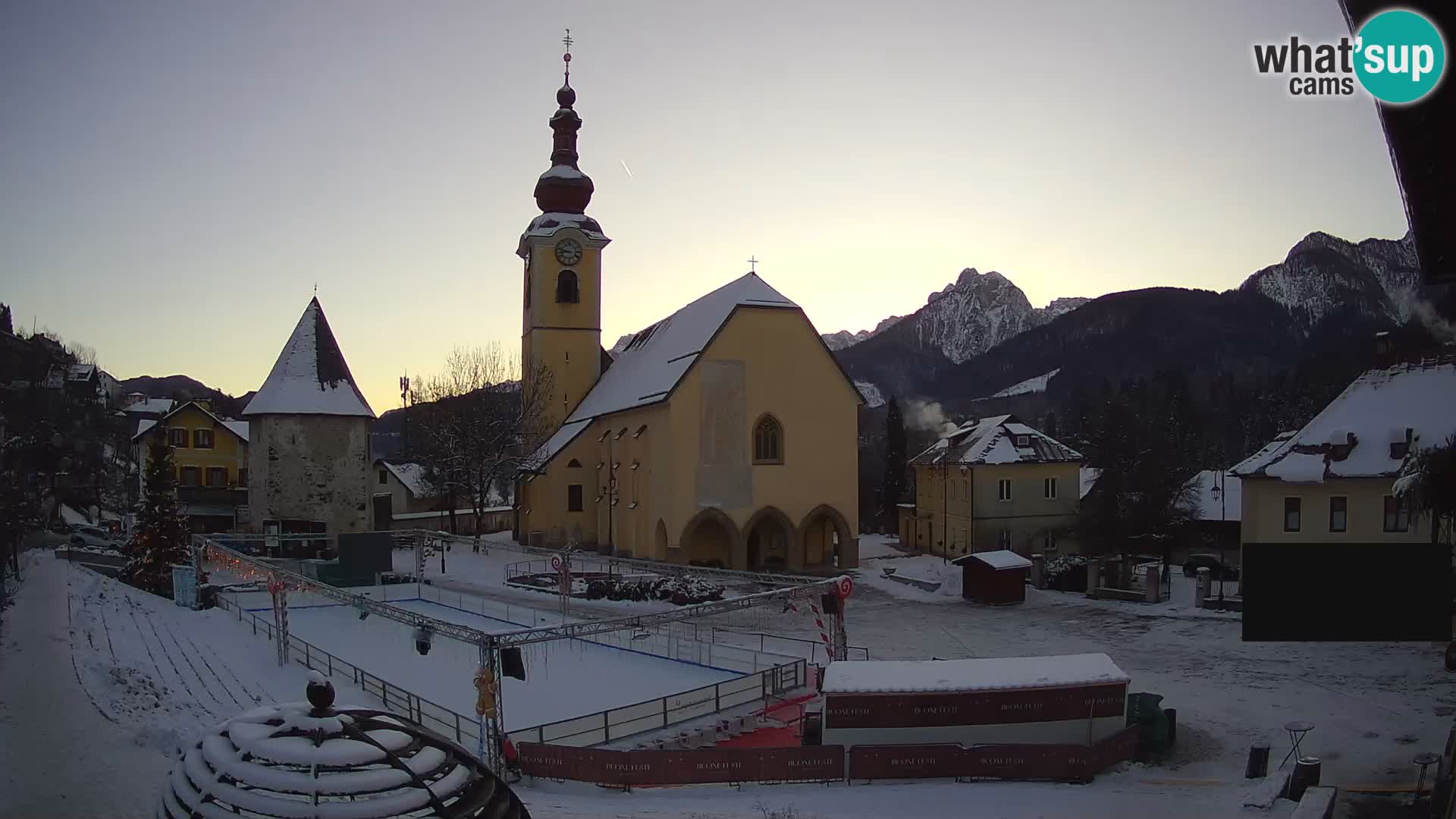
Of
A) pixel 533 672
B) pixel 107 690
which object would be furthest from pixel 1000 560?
pixel 107 690

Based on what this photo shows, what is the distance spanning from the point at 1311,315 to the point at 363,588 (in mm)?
122888

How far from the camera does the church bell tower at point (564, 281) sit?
2010 inches

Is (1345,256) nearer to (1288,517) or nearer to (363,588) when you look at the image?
(1288,517)

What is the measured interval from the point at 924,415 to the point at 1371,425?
108m

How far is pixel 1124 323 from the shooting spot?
5709 inches

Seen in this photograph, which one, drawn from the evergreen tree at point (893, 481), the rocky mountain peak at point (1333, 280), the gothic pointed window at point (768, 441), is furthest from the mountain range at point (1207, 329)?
the gothic pointed window at point (768, 441)

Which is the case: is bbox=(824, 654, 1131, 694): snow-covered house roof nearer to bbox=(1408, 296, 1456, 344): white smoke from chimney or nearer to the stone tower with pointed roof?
bbox=(1408, 296, 1456, 344): white smoke from chimney

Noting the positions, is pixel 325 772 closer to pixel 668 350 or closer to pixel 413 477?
pixel 668 350

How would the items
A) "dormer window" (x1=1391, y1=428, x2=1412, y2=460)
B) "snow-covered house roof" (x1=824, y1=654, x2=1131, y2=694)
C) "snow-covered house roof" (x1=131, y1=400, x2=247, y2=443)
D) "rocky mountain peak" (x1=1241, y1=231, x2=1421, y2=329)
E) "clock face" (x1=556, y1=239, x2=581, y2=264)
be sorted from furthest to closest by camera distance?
1. "rocky mountain peak" (x1=1241, y1=231, x2=1421, y2=329)
2. "snow-covered house roof" (x1=131, y1=400, x2=247, y2=443)
3. "clock face" (x1=556, y1=239, x2=581, y2=264)
4. "dormer window" (x1=1391, y1=428, x2=1412, y2=460)
5. "snow-covered house roof" (x1=824, y1=654, x2=1131, y2=694)

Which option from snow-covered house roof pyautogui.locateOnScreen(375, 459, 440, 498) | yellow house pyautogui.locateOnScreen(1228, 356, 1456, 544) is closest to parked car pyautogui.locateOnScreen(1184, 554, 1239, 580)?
yellow house pyautogui.locateOnScreen(1228, 356, 1456, 544)

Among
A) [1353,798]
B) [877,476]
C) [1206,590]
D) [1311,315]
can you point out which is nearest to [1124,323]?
[1311,315]

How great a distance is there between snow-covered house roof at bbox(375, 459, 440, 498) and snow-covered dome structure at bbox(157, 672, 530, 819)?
6542 cm

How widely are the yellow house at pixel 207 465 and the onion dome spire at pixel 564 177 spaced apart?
2222cm

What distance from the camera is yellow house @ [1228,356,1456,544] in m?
27.2
